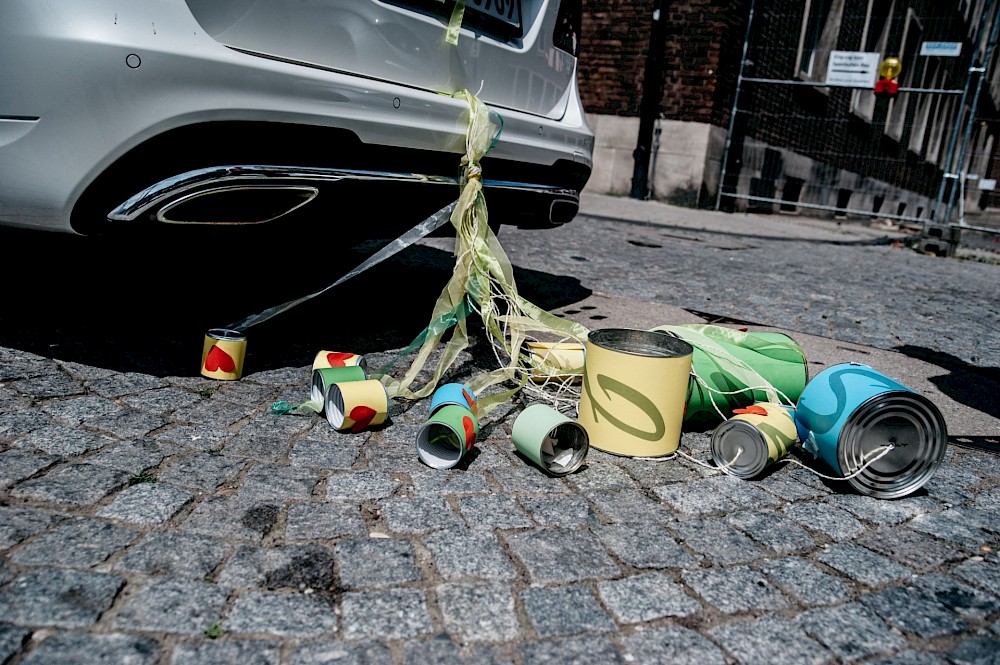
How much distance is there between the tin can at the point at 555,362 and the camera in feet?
8.95

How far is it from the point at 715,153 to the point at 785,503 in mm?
9361

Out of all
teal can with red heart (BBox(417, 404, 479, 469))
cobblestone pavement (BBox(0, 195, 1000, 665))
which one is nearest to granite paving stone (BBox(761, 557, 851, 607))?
cobblestone pavement (BBox(0, 195, 1000, 665))

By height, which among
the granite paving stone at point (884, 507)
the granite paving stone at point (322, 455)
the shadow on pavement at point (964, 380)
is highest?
the shadow on pavement at point (964, 380)

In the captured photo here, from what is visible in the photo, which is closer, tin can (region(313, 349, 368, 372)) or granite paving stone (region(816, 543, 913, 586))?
granite paving stone (region(816, 543, 913, 586))

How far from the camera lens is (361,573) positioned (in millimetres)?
1559

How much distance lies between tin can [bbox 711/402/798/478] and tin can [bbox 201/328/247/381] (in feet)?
5.18

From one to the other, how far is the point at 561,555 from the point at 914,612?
753mm

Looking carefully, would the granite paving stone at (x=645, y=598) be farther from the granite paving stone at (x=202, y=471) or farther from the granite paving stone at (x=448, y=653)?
the granite paving stone at (x=202, y=471)

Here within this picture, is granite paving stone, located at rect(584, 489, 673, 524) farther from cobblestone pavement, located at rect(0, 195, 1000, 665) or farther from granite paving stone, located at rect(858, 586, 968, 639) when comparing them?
granite paving stone, located at rect(858, 586, 968, 639)

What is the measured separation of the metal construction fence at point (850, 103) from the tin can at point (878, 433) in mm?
7146

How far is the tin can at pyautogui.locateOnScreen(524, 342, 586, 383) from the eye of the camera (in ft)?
8.95

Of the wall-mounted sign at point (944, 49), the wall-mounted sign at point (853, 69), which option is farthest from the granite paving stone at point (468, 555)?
the wall-mounted sign at point (944, 49)

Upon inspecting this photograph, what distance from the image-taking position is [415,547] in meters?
1.67

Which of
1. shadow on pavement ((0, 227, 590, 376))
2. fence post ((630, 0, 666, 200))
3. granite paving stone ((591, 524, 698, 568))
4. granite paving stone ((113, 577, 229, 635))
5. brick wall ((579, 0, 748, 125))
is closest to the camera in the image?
granite paving stone ((113, 577, 229, 635))
